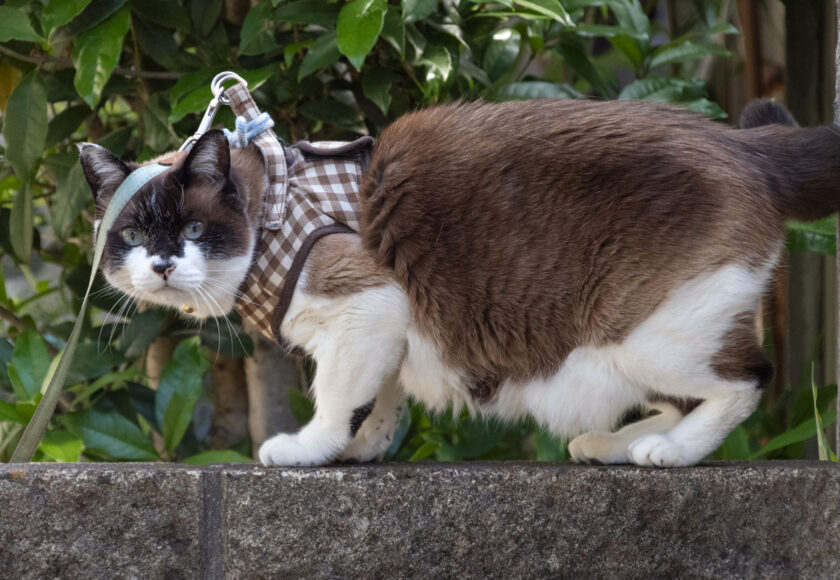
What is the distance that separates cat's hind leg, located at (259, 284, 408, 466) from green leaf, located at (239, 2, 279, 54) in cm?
74

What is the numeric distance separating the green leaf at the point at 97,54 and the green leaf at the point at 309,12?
1.11 ft

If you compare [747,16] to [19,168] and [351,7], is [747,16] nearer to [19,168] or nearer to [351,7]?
[351,7]

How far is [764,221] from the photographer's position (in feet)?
4.90

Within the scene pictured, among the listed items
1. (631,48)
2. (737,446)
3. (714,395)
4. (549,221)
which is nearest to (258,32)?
(549,221)

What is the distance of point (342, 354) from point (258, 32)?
860mm

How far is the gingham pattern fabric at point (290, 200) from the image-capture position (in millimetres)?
1565

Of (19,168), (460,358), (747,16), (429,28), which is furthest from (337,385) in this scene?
(747,16)

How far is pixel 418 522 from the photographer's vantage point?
1.47 m

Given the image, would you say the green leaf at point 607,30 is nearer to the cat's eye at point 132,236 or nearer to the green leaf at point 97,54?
the green leaf at point 97,54

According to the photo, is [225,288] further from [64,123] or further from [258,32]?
[64,123]

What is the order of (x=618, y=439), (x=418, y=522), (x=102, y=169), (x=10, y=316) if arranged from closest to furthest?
(x=418, y=522)
(x=102, y=169)
(x=618, y=439)
(x=10, y=316)

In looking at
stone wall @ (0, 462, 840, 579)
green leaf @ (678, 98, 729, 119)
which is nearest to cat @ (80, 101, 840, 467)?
stone wall @ (0, 462, 840, 579)

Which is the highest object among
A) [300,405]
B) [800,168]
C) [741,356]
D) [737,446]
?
[800,168]

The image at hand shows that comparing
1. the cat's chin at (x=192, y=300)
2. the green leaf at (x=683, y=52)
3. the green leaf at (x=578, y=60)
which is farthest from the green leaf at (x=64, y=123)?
the green leaf at (x=683, y=52)
